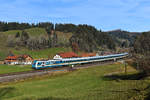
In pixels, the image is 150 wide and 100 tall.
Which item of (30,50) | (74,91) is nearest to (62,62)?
(74,91)

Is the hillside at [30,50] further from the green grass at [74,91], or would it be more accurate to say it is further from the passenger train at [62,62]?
the green grass at [74,91]

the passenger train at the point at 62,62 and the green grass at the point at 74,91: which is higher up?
the passenger train at the point at 62,62

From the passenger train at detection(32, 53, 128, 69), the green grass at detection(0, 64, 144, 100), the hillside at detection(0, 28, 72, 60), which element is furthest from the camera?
the hillside at detection(0, 28, 72, 60)

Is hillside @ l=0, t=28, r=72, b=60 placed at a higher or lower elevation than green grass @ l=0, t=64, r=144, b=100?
higher

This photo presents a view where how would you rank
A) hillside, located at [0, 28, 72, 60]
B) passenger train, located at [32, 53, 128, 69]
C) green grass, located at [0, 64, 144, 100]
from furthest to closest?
hillside, located at [0, 28, 72, 60] < passenger train, located at [32, 53, 128, 69] < green grass, located at [0, 64, 144, 100]

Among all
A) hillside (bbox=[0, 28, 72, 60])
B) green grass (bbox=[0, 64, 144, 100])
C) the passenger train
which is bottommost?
green grass (bbox=[0, 64, 144, 100])

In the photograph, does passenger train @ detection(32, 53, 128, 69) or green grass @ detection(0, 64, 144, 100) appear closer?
green grass @ detection(0, 64, 144, 100)

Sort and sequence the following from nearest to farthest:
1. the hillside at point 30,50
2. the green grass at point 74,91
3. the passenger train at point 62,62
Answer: the green grass at point 74,91, the passenger train at point 62,62, the hillside at point 30,50

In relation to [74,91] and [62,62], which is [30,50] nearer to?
[62,62]

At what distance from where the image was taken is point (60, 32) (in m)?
200

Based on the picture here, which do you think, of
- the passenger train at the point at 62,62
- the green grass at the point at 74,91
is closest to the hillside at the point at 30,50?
the passenger train at the point at 62,62

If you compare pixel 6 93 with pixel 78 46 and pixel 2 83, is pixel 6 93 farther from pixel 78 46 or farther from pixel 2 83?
pixel 78 46

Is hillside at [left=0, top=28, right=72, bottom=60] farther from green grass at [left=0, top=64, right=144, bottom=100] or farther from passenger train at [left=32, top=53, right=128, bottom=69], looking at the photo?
green grass at [left=0, top=64, right=144, bottom=100]

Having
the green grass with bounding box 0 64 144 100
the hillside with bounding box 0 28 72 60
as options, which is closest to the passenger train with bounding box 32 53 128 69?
the green grass with bounding box 0 64 144 100
